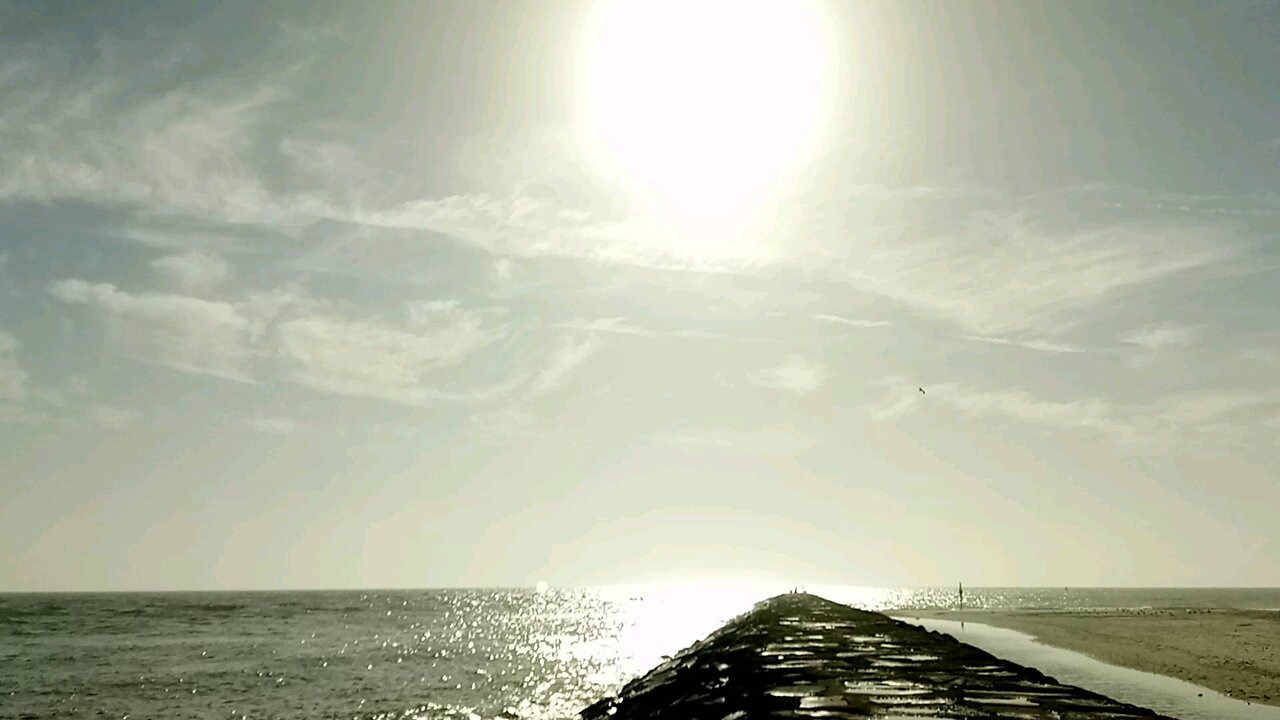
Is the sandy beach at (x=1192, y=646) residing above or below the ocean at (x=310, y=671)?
above

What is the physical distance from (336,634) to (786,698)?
77772 mm

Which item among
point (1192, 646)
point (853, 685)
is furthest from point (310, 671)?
point (1192, 646)

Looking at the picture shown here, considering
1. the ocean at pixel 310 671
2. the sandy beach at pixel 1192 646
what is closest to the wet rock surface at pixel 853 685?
the ocean at pixel 310 671

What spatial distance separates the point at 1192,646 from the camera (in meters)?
47.7

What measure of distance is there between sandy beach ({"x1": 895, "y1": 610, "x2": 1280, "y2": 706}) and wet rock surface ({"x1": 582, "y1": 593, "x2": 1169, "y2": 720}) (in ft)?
33.7

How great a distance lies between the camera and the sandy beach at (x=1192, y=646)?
32.1 m

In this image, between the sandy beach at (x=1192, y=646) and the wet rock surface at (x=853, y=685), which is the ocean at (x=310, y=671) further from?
the sandy beach at (x=1192, y=646)

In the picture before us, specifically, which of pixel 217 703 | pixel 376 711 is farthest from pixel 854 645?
pixel 217 703

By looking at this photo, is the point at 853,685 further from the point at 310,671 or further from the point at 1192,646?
the point at 310,671

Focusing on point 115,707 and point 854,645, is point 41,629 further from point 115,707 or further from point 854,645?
point 854,645

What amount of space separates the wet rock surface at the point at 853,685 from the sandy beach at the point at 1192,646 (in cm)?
1028

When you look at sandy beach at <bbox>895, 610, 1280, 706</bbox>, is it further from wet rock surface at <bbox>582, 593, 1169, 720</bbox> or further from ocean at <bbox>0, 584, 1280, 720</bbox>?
ocean at <bbox>0, 584, 1280, 720</bbox>

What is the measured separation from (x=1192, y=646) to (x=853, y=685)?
40117mm

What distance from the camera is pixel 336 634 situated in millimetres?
84188
